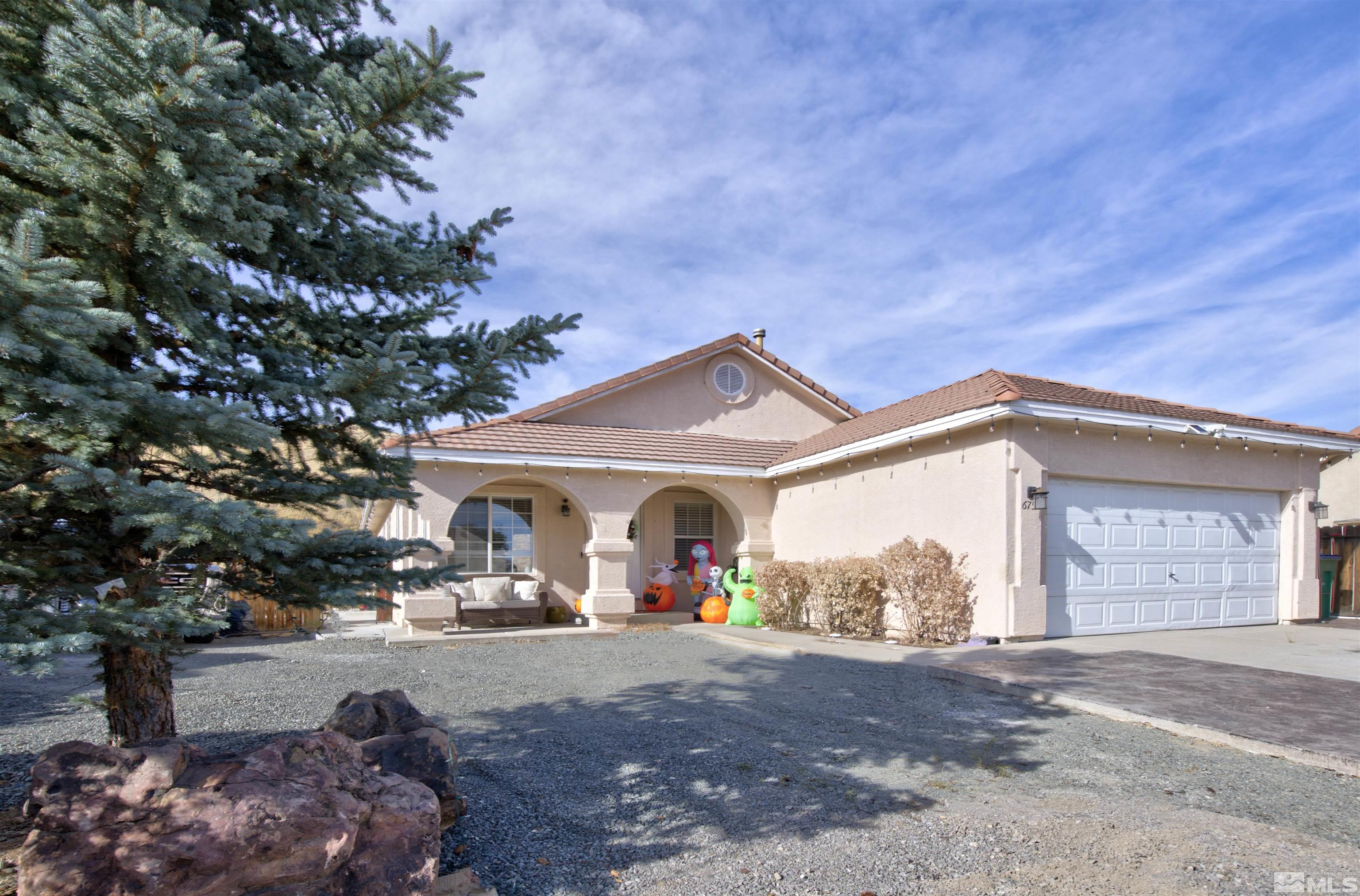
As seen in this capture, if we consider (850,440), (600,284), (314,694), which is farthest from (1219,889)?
(600,284)

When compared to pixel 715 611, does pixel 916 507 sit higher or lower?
higher

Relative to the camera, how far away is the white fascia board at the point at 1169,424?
9883 mm

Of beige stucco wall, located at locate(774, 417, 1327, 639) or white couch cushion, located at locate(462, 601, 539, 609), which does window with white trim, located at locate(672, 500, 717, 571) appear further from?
white couch cushion, located at locate(462, 601, 539, 609)

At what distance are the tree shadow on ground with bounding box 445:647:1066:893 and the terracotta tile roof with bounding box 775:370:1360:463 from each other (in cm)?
448

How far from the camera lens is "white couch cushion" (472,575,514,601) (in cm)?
1388

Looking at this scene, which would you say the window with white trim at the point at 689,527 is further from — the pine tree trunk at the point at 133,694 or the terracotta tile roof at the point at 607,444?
the pine tree trunk at the point at 133,694

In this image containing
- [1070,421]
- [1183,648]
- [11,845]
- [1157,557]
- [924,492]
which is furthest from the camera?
[924,492]

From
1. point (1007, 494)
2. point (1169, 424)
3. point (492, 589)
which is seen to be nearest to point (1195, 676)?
point (1007, 494)

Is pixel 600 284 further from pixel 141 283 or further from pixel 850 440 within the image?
pixel 141 283

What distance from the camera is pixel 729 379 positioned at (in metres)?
16.9

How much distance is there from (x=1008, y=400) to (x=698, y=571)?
895cm

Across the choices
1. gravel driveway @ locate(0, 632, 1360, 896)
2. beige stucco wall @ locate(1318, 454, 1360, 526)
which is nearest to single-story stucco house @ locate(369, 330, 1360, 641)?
gravel driveway @ locate(0, 632, 1360, 896)

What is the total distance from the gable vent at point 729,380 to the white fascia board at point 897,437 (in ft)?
8.92

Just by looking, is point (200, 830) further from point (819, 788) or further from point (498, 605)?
point (498, 605)
